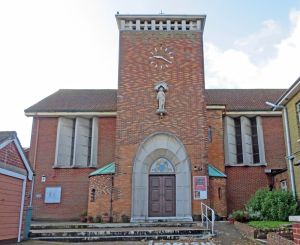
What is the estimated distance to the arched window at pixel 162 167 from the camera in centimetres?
1677

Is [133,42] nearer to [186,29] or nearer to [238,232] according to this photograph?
[186,29]

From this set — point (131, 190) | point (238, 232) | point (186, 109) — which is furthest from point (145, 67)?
point (238, 232)

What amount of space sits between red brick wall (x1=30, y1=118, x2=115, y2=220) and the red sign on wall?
6157mm

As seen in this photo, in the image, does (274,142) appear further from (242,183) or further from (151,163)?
(151,163)

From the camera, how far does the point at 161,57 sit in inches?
716

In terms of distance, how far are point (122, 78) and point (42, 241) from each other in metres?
9.53

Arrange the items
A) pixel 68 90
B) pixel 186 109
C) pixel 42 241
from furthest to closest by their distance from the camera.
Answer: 1. pixel 68 90
2. pixel 186 109
3. pixel 42 241

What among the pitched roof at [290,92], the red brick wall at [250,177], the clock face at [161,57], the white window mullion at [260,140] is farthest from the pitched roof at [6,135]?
the white window mullion at [260,140]

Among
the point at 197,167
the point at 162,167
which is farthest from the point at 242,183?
the point at 162,167

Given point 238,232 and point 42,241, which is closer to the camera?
point 42,241

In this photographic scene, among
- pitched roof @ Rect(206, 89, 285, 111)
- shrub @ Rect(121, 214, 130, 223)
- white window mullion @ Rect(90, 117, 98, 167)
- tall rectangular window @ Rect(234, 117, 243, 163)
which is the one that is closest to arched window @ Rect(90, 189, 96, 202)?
shrub @ Rect(121, 214, 130, 223)

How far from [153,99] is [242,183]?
24.9ft

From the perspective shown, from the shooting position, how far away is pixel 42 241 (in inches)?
440

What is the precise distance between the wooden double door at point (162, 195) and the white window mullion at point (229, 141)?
5.17 metres
